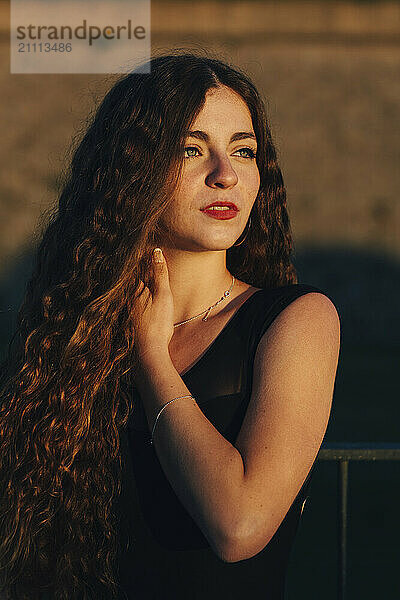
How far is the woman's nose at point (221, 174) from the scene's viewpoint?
1.92 metres

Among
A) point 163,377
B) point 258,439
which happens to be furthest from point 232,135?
point 258,439

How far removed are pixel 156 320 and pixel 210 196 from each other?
12.2 inches

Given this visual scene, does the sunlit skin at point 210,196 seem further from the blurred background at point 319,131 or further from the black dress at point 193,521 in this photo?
the blurred background at point 319,131

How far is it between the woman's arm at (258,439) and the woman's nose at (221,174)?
33 cm

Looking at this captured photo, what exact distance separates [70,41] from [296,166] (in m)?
3.71

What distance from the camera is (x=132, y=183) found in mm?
2078

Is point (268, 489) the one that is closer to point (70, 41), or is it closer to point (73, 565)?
point (73, 565)

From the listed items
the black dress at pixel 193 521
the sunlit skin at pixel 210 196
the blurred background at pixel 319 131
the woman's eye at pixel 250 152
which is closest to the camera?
the black dress at pixel 193 521

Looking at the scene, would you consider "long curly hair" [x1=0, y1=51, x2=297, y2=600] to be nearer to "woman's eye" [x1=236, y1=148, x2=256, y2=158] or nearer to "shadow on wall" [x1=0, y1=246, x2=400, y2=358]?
"woman's eye" [x1=236, y1=148, x2=256, y2=158]

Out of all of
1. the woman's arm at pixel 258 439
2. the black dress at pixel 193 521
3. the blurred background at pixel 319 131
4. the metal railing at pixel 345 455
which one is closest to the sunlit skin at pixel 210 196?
the black dress at pixel 193 521

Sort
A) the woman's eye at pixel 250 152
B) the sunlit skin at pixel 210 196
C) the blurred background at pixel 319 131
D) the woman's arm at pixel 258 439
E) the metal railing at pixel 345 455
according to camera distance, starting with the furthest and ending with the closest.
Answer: the blurred background at pixel 319 131, the metal railing at pixel 345 455, the woman's eye at pixel 250 152, the sunlit skin at pixel 210 196, the woman's arm at pixel 258 439

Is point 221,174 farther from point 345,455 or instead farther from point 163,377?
point 345,455

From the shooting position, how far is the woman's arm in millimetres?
1654

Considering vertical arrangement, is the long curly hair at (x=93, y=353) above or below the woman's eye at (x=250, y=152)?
below
